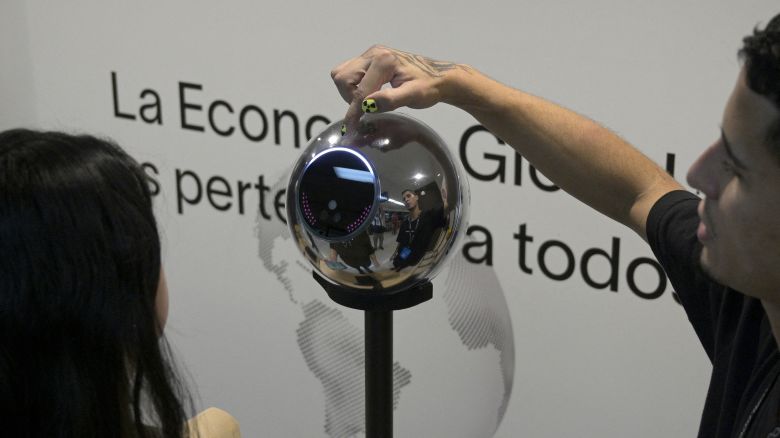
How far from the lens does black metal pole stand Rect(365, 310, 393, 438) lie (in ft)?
4.75

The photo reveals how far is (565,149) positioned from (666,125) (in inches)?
15.1

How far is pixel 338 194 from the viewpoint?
4.27 feet

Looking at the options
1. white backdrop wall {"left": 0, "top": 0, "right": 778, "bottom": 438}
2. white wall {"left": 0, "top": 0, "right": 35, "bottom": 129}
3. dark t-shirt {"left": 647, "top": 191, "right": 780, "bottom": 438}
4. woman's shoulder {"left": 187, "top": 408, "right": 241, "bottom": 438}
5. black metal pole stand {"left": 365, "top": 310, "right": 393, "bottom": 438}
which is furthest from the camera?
white wall {"left": 0, "top": 0, "right": 35, "bottom": 129}

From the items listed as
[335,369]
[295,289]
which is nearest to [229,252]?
[295,289]

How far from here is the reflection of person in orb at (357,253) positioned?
1.30m

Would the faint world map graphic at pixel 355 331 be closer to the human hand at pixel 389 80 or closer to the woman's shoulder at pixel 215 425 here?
the human hand at pixel 389 80

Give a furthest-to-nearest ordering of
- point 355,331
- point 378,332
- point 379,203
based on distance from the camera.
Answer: point 355,331, point 378,332, point 379,203

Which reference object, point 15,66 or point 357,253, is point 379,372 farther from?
point 15,66

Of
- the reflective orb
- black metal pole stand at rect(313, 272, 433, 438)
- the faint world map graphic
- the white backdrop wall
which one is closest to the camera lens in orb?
the reflective orb

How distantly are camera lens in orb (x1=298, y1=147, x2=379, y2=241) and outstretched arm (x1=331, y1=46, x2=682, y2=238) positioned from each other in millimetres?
172

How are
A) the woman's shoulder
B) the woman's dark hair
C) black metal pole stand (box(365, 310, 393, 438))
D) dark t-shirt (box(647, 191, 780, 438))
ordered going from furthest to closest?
black metal pole stand (box(365, 310, 393, 438)), the woman's shoulder, dark t-shirt (box(647, 191, 780, 438)), the woman's dark hair

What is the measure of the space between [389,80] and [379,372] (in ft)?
1.43

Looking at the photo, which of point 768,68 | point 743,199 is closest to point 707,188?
point 743,199

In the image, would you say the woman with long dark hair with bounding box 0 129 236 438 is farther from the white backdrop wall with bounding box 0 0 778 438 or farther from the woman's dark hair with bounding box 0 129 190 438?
the white backdrop wall with bounding box 0 0 778 438
